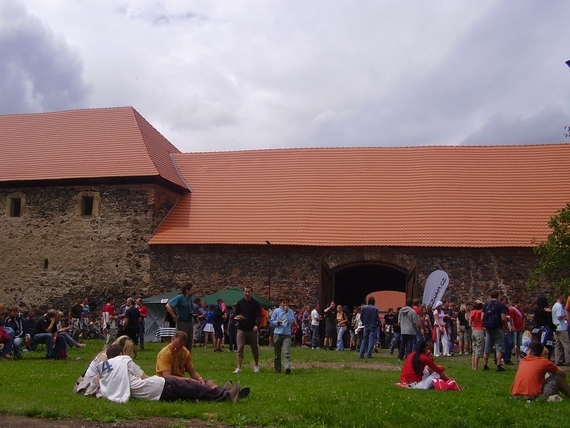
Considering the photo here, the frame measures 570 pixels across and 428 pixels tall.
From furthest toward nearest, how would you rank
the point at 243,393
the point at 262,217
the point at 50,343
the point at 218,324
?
the point at 262,217 < the point at 218,324 < the point at 50,343 < the point at 243,393

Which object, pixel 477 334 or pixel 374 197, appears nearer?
pixel 477 334

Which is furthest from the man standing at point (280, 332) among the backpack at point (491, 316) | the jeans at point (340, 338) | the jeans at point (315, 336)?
the jeans at point (315, 336)

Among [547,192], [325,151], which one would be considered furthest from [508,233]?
[325,151]

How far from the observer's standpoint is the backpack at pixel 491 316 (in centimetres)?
1263

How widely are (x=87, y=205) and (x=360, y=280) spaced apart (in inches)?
465

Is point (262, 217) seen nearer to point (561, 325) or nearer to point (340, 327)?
point (340, 327)

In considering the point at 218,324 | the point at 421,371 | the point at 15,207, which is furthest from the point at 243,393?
the point at 15,207

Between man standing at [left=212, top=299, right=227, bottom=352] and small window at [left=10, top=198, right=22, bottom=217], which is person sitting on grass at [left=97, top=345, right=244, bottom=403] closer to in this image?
man standing at [left=212, top=299, right=227, bottom=352]

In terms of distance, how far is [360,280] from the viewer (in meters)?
29.1

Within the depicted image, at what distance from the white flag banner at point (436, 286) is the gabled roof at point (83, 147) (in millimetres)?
11158

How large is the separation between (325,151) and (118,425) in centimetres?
2099

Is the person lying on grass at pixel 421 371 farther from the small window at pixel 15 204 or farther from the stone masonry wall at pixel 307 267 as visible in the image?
the small window at pixel 15 204

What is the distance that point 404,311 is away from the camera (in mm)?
14180

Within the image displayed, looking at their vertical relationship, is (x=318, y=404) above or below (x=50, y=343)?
below
